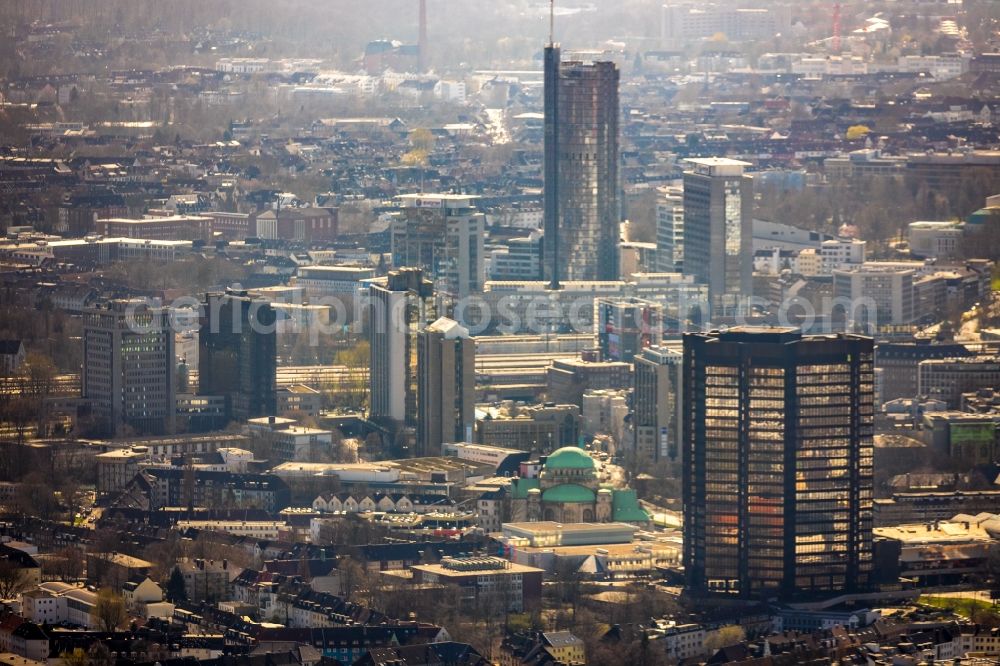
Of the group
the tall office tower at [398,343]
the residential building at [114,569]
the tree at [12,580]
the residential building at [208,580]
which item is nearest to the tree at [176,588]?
the residential building at [208,580]

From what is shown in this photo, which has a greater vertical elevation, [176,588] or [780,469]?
[780,469]

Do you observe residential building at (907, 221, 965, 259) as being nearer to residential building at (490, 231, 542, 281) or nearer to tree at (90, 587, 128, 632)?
residential building at (490, 231, 542, 281)

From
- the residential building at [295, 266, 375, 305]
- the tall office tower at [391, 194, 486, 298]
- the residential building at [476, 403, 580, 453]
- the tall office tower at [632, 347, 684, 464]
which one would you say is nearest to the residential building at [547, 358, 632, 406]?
the tall office tower at [632, 347, 684, 464]

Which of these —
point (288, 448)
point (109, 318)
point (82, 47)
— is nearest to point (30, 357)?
point (109, 318)

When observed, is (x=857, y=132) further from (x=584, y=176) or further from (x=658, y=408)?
(x=658, y=408)

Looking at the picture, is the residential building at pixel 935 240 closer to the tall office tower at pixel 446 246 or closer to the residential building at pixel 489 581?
the tall office tower at pixel 446 246

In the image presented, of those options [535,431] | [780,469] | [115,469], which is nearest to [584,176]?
[535,431]
